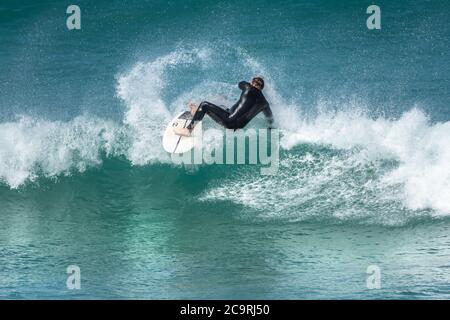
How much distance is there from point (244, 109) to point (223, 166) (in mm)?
2270

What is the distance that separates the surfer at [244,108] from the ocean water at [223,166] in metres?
1.28

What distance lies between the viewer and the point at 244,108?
12906 millimetres

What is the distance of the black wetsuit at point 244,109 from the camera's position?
1288 cm

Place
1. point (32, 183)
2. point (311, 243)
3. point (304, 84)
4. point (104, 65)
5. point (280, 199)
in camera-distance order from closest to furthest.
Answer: point (311, 243) → point (280, 199) → point (32, 183) → point (304, 84) → point (104, 65)

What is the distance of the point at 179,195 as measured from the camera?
47.9 feet

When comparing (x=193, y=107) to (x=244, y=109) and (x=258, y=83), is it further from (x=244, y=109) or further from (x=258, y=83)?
(x=258, y=83)

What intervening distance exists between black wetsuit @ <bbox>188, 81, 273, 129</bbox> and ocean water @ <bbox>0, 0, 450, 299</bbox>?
1299mm

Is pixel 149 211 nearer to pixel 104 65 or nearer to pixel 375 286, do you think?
pixel 375 286

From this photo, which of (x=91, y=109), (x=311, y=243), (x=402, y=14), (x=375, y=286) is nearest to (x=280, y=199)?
(x=311, y=243)

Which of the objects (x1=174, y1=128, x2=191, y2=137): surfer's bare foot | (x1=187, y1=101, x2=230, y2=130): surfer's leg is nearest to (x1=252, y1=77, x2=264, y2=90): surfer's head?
(x1=187, y1=101, x2=230, y2=130): surfer's leg

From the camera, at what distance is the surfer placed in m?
12.9

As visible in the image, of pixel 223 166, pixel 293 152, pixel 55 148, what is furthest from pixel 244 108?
pixel 55 148

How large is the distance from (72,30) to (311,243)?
430 inches

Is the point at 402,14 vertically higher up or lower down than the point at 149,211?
higher up
